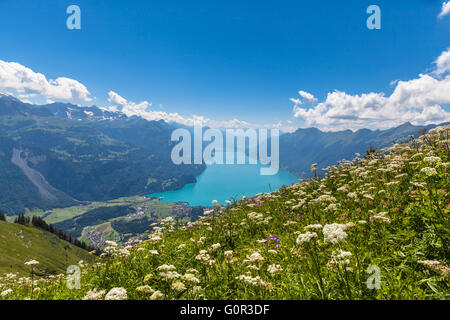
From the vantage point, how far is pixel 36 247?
104625mm

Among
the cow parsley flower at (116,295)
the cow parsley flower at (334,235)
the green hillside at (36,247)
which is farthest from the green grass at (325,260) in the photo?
the green hillside at (36,247)

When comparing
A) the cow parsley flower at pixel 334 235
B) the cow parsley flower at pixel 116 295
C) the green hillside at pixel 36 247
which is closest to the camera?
the cow parsley flower at pixel 334 235

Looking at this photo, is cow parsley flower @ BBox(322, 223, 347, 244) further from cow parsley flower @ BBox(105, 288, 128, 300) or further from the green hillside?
the green hillside

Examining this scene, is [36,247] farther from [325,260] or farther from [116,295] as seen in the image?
[325,260]

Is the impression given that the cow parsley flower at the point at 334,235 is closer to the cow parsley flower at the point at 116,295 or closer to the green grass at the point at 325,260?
the green grass at the point at 325,260

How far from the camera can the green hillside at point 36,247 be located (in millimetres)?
90188

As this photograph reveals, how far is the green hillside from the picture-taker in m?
90.2

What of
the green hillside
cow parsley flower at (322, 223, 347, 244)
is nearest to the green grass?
cow parsley flower at (322, 223, 347, 244)

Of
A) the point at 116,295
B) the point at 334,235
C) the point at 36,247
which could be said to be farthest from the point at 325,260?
the point at 36,247

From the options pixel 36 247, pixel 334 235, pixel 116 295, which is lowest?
pixel 36 247

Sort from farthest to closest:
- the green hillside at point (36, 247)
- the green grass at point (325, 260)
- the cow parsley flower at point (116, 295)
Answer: the green hillside at point (36, 247)
the green grass at point (325, 260)
the cow parsley flower at point (116, 295)
